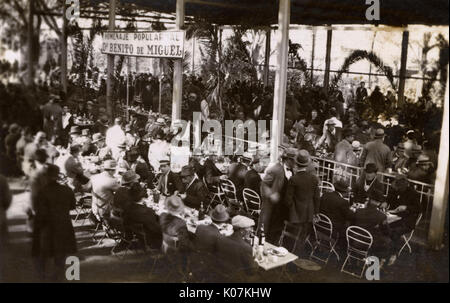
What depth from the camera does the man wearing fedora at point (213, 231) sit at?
6.42 meters

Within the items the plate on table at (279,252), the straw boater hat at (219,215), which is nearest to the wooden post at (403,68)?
the plate on table at (279,252)

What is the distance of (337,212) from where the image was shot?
7.25 m

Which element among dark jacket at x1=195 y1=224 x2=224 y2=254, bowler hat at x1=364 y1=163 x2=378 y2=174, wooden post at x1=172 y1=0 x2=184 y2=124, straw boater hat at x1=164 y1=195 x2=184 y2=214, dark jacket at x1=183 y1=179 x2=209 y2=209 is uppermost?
wooden post at x1=172 y1=0 x2=184 y2=124

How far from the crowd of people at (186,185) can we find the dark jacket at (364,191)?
0.01 meters

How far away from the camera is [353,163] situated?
29.1ft

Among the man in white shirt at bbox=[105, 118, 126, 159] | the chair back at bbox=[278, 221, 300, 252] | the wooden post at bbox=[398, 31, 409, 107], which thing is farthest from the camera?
the wooden post at bbox=[398, 31, 409, 107]

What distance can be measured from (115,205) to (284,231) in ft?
7.99

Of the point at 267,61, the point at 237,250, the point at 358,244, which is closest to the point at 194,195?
the point at 237,250

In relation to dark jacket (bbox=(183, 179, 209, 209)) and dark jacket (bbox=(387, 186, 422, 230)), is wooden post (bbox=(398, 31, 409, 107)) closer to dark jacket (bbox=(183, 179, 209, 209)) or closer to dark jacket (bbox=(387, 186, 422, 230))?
dark jacket (bbox=(387, 186, 422, 230))

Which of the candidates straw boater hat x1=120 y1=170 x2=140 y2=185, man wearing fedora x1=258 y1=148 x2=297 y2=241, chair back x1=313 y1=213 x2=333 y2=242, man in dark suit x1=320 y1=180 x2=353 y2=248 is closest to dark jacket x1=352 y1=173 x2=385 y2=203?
man in dark suit x1=320 y1=180 x2=353 y2=248

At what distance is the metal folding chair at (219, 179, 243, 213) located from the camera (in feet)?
28.1

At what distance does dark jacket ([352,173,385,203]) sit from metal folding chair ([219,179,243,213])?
1.83 meters

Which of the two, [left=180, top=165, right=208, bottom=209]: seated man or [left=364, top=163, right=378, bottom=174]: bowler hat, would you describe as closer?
[left=364, top=163, right=378, bottom=174]: bowler hat

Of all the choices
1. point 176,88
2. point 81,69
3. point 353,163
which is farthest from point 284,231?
point 81,69
